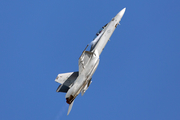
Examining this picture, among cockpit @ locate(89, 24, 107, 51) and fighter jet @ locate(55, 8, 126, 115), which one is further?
cockpit @ locate(89, 24, 107, 51)

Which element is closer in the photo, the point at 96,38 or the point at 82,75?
the point at 82,75

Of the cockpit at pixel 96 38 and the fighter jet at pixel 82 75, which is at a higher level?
the cockpit at pixel 96 38

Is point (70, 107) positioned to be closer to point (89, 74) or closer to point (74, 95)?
point (74, 95)

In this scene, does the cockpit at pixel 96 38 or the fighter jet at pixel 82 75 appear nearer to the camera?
the fighter jet at pixel 82 75

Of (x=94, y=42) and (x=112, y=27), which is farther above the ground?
(x=112, y=27)

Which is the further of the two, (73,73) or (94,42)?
(94,42)

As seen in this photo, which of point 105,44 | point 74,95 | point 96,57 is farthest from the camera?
point 105,44

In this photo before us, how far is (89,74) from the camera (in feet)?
139

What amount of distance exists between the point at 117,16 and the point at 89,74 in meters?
13.2

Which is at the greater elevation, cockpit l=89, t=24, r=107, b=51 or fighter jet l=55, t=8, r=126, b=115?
cockpit l=89, t=24, r=107, b=51

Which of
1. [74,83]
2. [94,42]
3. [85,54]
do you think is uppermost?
[94,42]

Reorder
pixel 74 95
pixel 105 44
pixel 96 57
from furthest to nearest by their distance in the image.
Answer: pixel 105 44 < pixel 96 57 < pixel 74 95

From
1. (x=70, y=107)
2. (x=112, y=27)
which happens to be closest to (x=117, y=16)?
(x=112, y=27)

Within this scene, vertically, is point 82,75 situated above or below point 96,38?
below
